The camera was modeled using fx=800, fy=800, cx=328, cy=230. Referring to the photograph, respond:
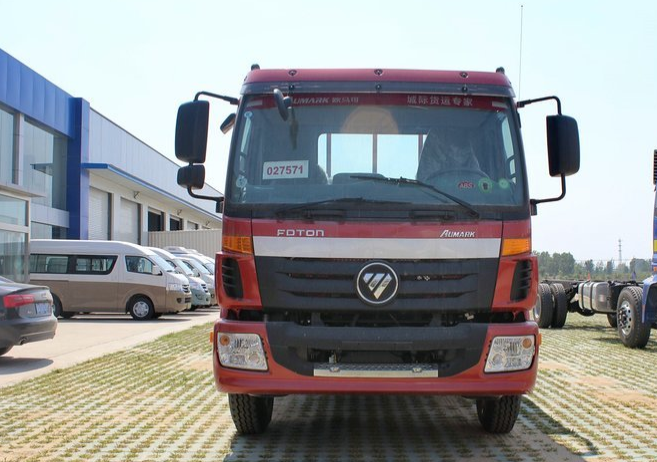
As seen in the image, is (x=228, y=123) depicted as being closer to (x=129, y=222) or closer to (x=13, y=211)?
(x=13, y=211)

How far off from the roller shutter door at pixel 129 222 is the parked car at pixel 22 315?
88.5 ft

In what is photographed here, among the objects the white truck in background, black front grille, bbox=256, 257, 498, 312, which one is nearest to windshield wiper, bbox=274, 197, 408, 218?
black front grille, bbox=256, 257, 498, 312

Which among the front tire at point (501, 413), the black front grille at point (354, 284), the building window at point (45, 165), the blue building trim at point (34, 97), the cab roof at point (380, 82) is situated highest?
the blue building trim at point (34, 97)

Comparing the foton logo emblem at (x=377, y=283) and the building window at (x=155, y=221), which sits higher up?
the building window at (x=155, y=221)

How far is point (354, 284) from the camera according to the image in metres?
5.34

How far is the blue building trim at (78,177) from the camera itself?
103ft

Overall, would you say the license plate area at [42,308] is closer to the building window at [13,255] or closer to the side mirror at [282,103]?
the side mirror at [282,103]

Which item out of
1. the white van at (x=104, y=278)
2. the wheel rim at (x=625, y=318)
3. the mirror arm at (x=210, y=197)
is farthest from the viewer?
the white van at (x=104, y=278)

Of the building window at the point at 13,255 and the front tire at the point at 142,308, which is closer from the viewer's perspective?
the building window at the point at 13,255

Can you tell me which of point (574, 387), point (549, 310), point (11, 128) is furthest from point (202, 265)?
point (574, 387)

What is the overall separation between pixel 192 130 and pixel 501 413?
3.16 meters

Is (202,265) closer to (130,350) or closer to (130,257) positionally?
(130,257)

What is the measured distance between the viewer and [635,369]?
995 cm

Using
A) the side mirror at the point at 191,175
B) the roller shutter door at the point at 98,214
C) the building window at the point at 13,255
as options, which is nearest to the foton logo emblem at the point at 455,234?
the side mirror at the point at 191,175
